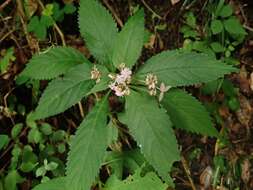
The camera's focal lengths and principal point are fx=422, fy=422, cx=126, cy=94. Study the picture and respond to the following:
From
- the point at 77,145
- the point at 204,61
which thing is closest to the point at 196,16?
the point at 204,61

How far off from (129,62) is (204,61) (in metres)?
0.25

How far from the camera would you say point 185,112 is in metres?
1.53

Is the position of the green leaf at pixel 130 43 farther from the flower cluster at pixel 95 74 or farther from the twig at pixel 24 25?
the twig at pixel 24 25

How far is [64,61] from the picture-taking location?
1.51m

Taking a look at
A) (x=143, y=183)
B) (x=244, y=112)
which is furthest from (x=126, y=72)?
(x=244, y=112)

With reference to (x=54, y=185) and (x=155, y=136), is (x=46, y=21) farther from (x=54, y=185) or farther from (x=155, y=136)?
(x=155, y=136)

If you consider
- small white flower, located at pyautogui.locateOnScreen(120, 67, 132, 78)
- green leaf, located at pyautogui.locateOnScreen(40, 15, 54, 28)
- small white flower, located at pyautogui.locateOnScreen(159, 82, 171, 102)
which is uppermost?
green leaf, located at pyautogui.locateOnScreen(40, 15, 54, 28)

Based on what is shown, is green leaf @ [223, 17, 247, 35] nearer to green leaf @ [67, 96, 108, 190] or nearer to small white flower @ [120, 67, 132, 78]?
small white flower @ [120, 67, 132, 78]

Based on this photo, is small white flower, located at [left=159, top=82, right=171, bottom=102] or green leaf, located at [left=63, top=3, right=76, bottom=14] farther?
green leaf, located at [left=63, top=3, right=76, bottom=14]

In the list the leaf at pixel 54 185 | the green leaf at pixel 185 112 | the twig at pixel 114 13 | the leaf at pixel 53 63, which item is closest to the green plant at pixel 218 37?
the twig at pixel 114 13

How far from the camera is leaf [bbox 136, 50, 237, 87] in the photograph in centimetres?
137

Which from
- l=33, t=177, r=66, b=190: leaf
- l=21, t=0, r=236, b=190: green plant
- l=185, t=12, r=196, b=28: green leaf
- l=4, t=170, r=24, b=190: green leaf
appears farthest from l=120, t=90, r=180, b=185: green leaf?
l=185, t=12, r=196, b=28: green leaf

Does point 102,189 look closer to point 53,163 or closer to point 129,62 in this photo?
point 53,163

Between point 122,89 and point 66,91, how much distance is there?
200 mm
